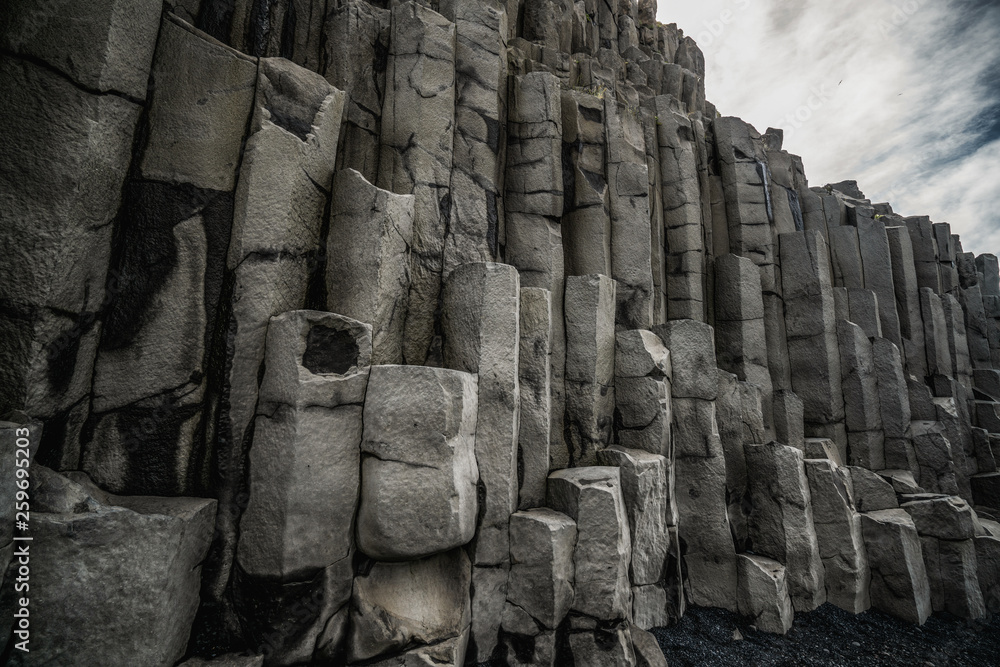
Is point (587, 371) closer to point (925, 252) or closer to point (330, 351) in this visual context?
point (330, 351)

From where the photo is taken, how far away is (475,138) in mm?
4375

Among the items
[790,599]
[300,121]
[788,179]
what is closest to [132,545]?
[300,121]

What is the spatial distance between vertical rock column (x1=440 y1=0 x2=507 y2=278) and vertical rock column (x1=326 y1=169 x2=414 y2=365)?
66 cm

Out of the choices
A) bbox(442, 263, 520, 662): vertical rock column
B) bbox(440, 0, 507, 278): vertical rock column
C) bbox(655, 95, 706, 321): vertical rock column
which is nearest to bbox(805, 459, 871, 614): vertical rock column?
bbox(655, 95, 706, 321): vertical rock column

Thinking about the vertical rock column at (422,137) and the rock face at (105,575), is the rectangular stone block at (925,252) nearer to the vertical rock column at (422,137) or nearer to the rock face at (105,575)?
the vertical rock column at (422,137)

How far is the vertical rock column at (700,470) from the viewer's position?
4.52 meters

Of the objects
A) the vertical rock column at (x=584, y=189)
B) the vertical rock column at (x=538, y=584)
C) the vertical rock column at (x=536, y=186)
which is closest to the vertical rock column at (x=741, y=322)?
the vertical rock column at (x=584, y=189)

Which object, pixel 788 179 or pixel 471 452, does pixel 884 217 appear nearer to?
pixel 788 179

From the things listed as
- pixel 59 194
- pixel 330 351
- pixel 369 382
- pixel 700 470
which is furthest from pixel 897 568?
pixel 59 194

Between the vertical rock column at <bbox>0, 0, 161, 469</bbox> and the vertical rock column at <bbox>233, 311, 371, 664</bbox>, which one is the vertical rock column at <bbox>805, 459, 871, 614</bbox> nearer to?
the vertical rock column at <bbox>233, 311, 371, 664</bbox>

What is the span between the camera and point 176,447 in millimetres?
2826

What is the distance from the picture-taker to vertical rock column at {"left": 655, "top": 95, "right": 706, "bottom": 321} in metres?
6.10

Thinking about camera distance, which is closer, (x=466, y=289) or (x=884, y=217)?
(x=466, y=289)

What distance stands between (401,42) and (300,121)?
158cm
